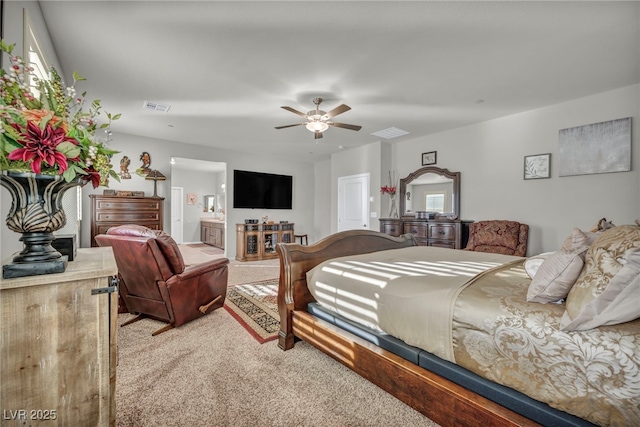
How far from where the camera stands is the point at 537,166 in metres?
4.01

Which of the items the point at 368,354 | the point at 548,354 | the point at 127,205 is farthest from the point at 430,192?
the point at 127,205

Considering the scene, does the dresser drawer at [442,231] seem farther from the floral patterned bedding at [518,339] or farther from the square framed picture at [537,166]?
the floral patterned bedding at [518,339]

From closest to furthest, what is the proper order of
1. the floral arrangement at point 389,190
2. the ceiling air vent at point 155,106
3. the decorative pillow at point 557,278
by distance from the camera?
the decorative pillow at point 557,278, the ceiling air vent at point 155,106, the floral arrangement at point 389,190

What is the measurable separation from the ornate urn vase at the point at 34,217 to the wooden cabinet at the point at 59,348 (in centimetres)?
5

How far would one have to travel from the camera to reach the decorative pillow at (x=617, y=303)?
91 centimetres

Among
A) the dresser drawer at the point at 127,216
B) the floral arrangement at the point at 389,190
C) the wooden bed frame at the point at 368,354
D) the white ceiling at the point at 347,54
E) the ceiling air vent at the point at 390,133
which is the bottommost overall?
the wooden bed frame at the point at 368,354

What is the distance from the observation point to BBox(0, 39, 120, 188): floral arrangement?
2.82ft

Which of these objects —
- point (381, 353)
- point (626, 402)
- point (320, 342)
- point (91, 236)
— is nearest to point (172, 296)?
point (320, 342)

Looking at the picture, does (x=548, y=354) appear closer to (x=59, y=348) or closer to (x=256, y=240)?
(x=59, y=348)

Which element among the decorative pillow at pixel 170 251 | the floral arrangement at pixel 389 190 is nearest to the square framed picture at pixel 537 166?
the floral arrangement at pixel 389 190

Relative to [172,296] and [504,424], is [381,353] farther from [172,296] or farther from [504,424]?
[172,296]

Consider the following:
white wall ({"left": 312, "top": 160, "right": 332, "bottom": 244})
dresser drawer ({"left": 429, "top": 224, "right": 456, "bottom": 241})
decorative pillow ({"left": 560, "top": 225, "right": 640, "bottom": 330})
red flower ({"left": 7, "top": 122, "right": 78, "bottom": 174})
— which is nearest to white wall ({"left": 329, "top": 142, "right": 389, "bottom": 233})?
white wall ({"left": 312, "top": 160, "right": 332, "bottom": 244})

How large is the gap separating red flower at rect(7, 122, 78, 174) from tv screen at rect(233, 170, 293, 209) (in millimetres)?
5850

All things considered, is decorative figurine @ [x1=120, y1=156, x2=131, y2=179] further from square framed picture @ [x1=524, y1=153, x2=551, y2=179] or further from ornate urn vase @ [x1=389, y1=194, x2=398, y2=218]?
square framed picture @ [x1=524, y1=153, x2=551, y2=179]
